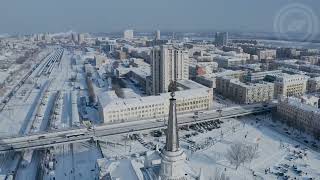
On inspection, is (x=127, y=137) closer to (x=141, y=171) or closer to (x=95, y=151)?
(x=95, y=151)

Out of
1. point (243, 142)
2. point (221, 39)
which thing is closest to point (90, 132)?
point (243, 142)

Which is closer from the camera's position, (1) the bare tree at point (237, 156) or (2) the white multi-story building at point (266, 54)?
(1) the bare tree at point (237, 156)

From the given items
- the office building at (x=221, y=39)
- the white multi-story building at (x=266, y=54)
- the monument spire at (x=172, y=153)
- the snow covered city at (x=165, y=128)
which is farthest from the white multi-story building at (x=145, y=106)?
the office building at (x=221, y=39)

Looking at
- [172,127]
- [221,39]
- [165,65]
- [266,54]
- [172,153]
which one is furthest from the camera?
[221,39]

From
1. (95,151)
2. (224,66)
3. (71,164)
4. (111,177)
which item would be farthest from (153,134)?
(224,66)

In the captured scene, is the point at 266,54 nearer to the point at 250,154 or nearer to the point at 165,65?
the point at 165,65

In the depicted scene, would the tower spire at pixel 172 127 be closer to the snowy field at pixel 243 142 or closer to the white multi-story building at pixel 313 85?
the snowy field at pixel 243 142
